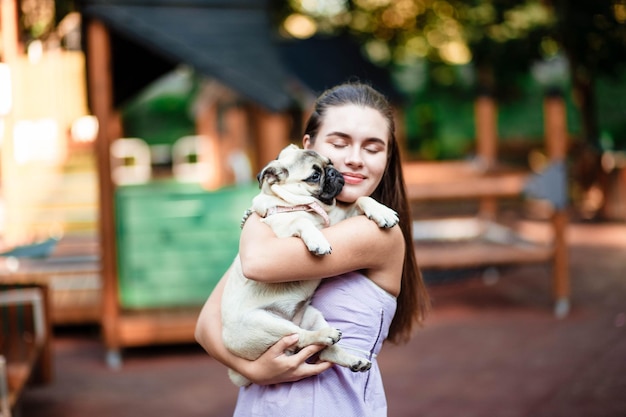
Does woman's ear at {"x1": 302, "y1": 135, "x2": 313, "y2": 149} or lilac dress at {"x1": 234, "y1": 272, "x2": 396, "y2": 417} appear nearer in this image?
lilac dress at {"x1": 234, "y1": 272, "x2": 396, "y2": 417}

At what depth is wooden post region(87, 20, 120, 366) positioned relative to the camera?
6551 millimetres

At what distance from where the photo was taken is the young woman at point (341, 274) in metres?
2.08

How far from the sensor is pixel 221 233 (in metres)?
6.97

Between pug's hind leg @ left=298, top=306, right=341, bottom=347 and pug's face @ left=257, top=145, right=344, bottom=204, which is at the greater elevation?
pug's face @ left=257, top=145, right=344, bottom=204

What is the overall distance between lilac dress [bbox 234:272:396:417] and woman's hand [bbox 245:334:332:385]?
0.16 feet

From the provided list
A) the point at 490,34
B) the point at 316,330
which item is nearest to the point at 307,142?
the point at 316,330

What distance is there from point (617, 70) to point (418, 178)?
104 inches

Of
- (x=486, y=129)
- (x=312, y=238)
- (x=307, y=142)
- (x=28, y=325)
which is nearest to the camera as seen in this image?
(x=312, y=238)

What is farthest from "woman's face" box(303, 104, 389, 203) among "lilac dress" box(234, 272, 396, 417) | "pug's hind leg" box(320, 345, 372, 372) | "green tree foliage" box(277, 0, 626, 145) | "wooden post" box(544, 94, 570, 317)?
"wooden post" box(544, 94, 570, 317)

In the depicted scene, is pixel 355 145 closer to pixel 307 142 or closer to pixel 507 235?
pixel 307 142

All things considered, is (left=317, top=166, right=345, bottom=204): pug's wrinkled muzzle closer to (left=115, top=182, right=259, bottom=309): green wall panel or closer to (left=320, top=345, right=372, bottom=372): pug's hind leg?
(left=320, top=345, right=372, bottom=372): pug's hind leg

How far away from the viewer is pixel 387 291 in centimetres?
225

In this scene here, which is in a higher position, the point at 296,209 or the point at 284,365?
the point at 296,209

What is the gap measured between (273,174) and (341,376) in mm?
595
